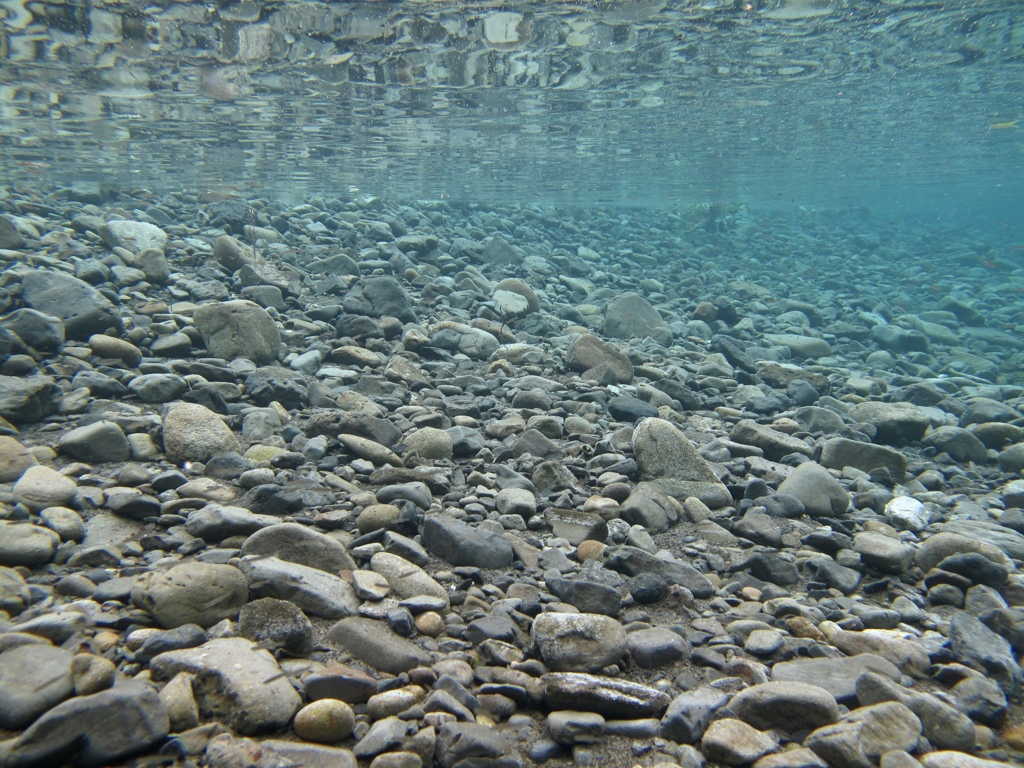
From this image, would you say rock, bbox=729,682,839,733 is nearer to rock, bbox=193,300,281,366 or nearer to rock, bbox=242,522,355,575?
rock, bbox=242,522,355,575

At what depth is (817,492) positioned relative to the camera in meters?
4.80

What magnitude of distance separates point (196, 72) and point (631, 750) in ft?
49.4

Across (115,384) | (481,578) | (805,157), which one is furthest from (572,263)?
(805,157)

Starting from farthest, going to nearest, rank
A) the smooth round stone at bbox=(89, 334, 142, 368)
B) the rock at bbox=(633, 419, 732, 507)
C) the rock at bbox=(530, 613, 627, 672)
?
the smooth round stone at bbox=(89, 334, 142, 368) → the rock at bbox=(633, 419, 732, 507) → the rock at bbox=(530, 613, 627, 672)

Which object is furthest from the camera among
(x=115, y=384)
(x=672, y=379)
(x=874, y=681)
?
(x=672, y=379)

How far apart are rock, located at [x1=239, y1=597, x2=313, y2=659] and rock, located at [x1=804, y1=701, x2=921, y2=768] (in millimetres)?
2017

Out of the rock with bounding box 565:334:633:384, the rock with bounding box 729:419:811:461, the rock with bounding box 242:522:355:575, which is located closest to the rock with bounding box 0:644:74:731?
the rock with bounding box 242:522:355:575

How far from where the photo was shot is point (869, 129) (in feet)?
83.5

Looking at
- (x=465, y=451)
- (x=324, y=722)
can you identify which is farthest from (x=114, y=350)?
(x=324, y=722)

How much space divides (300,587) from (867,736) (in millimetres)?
2403

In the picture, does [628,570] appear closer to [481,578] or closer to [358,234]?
[481,578]

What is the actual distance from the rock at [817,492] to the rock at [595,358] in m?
2.87

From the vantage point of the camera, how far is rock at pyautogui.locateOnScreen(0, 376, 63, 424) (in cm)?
430

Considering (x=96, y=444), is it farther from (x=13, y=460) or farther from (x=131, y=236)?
(x=131, y=236)
